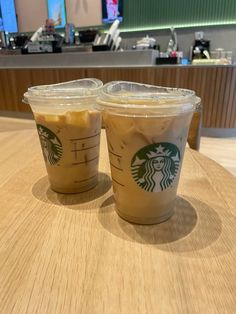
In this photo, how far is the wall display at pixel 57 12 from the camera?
324cm

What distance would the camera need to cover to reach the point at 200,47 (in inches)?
106

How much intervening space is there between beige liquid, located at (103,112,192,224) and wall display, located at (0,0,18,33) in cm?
387

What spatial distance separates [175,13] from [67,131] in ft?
9.53

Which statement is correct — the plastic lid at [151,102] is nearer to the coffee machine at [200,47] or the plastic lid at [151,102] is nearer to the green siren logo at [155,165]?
the green siren logo at [155,165]

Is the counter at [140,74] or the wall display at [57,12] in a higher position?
the wall display at [57,12]

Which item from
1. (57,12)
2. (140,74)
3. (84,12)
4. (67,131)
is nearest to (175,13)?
(140,74)

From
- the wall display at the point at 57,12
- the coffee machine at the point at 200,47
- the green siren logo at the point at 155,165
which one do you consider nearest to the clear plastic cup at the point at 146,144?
the green siren logo at the point at 155,165

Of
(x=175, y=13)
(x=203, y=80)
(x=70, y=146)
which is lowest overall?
(x=203, y=80)

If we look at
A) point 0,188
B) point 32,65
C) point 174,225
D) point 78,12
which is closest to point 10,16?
point 78,12

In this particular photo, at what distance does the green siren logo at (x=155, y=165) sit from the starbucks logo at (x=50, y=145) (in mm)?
143

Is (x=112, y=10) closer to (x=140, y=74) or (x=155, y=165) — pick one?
(x=140, y=74)

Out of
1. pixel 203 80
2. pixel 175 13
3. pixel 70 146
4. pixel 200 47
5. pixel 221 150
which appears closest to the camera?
pixel 70 146

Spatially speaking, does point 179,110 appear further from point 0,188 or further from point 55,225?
point 0,188

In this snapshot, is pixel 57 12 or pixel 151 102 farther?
pixel 57 12
